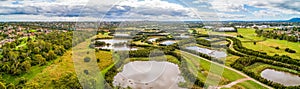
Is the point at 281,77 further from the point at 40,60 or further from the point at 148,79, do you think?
the point at 40,60

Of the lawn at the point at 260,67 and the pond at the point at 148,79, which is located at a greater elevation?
the pond at the point at 148,79

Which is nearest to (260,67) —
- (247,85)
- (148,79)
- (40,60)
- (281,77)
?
(281,77)

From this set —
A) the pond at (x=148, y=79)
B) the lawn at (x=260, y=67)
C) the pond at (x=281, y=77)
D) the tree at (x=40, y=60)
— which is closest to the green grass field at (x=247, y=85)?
the pond at (x=281, y=77)

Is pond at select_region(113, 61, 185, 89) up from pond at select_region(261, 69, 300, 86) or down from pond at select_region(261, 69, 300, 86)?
up

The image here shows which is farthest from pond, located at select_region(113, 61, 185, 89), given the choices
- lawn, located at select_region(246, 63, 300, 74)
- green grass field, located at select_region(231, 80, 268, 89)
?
lawn, located at select_region(246, 63, 300, 74)

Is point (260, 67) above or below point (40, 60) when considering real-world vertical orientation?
below

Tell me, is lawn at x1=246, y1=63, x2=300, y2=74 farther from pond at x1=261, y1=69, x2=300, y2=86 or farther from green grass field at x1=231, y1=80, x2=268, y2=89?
green grass field at x1=231, y1=80, x2=268, y2=89

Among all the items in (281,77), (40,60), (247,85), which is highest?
(40,60)

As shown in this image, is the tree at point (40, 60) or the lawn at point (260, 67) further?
the tree at point (40, 60)

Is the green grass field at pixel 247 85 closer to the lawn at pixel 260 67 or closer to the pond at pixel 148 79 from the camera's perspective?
the pond at pixel 148 79

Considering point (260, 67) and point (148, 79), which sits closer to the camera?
point (148, 79)
